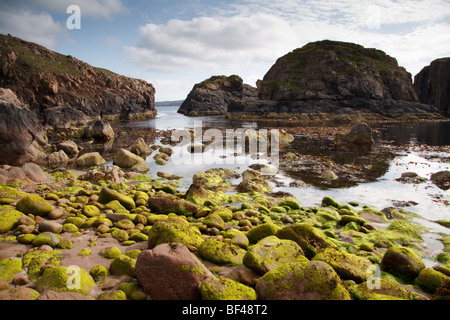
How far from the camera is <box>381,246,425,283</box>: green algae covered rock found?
568cm

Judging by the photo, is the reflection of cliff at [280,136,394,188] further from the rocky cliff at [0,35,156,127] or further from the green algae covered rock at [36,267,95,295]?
the rocky cliff at [0,35,156,127]

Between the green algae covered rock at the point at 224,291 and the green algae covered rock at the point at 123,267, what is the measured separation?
1.53m

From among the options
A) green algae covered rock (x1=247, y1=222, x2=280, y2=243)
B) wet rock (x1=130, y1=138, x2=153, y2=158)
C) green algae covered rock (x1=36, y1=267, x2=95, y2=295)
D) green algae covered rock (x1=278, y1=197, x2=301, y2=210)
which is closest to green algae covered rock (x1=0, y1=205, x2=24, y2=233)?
green algae covered rock (x1=36, y1=267, x2=95, y2=295)

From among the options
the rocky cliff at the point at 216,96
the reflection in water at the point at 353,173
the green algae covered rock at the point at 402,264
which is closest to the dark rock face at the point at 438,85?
the rocky cliff at the point at 216,96

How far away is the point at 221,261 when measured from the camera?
559 cm

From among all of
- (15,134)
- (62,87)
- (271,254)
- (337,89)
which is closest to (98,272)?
(271,254)

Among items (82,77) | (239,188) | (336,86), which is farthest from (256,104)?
(239,188)

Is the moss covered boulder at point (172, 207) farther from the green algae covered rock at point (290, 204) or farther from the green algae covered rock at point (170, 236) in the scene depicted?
the green algae covered rock at point (290, 204)

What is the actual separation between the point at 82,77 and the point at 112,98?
10.3 meters

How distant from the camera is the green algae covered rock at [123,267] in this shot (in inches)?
193

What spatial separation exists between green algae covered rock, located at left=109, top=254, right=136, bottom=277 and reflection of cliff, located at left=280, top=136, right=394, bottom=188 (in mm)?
10807

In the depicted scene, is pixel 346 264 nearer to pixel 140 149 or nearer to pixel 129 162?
pixel 129 162

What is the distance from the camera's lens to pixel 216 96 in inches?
5153
